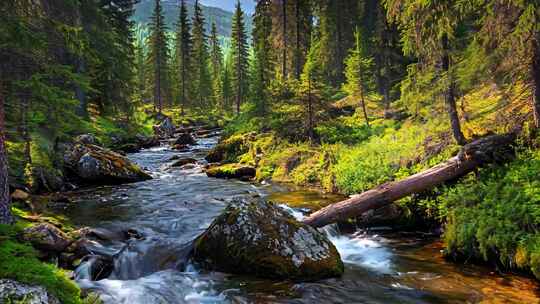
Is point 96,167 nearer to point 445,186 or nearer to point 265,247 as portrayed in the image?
point 265,247

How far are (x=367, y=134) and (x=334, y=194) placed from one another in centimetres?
782

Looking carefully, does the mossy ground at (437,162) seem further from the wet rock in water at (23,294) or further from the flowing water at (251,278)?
the wet rock in water at (23,294)

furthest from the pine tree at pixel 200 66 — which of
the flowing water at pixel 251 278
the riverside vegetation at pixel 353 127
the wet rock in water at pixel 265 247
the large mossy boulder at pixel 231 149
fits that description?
the wet rock in water at pixel 265 247

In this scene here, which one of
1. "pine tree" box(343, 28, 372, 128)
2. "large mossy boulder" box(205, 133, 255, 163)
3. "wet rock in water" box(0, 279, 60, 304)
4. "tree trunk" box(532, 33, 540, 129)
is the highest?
"pine tree" box(343, 28, 372, 128)

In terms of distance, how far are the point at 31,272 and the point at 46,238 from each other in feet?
7.88

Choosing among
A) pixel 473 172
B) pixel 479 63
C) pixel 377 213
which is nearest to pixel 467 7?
pixel 479 63

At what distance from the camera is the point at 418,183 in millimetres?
11047

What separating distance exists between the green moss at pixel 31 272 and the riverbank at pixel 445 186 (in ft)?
26.0

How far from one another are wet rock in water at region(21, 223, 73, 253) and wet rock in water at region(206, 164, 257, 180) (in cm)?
1196

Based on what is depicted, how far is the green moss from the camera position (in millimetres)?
5707

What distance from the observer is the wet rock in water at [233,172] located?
20.5 metres

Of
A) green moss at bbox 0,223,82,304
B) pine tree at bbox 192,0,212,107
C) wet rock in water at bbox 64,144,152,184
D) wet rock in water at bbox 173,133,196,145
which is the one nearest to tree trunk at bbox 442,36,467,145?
green moss at bbox 0,223,82,304

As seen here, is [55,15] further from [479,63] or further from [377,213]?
[479,63]

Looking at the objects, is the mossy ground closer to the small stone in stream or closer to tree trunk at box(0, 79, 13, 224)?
tree trunk at box(0, 79, 13, 224)
